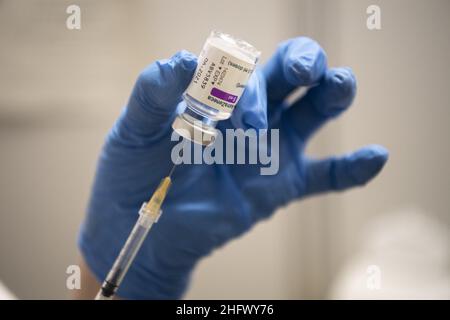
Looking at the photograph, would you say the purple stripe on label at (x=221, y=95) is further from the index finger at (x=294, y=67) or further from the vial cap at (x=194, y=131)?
the index finger at (x=294, y=67)

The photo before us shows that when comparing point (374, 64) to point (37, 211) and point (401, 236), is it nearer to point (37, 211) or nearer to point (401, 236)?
point (401, 236)

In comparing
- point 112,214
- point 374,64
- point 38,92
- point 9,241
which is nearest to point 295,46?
point 112,214

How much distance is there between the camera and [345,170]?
0.99 meters

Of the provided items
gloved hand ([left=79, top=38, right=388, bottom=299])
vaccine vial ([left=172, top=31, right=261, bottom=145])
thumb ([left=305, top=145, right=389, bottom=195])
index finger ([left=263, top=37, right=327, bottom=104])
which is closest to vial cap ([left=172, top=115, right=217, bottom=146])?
vaccine vial ([left=172, top=31, right=261, bottom=145])

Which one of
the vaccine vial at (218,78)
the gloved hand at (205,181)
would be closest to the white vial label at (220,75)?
the vaccine vial at (218,78)

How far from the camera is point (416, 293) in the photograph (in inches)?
51.2

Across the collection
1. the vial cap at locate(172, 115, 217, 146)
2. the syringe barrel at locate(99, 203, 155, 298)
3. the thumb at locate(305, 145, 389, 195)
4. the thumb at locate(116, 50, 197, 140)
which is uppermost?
the thumb at locate(116, 50, 197, 140)

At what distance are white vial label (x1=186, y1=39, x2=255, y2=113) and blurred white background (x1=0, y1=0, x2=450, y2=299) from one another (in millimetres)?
465

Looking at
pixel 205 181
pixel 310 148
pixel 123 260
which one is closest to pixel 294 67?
pixel 205 181

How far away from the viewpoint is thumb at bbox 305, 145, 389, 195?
3.13 feet

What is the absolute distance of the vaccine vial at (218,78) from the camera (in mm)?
609

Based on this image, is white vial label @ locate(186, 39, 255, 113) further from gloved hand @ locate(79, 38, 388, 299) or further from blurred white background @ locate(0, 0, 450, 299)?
blurred white background @ locate(0, 0, 450, 299)

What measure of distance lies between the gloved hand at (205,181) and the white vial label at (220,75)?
0.47ft

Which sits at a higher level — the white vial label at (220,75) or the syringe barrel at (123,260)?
the white vial label at (220,75)
